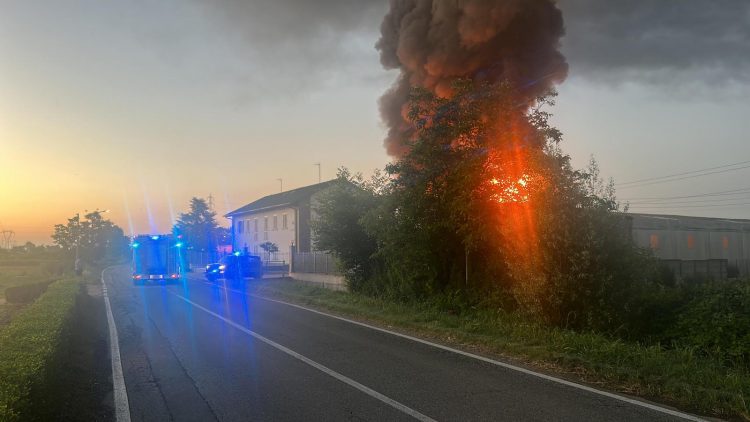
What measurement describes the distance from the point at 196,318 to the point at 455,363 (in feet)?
26.9

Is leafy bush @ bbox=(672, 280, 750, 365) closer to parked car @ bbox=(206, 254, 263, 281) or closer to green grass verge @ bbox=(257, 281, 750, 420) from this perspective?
green grass verge @ bbox=(257, 281, 750, 420)

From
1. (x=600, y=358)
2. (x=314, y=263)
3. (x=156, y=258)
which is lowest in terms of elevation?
(x=600, y=358)

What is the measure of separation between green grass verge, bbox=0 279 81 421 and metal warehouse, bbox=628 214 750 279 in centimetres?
2062

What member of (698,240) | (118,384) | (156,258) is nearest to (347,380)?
(118,384)

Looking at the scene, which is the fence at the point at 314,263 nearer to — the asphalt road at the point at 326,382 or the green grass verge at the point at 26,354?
the asphalt road at the point at 326,382

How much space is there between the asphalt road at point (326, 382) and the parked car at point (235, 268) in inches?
870

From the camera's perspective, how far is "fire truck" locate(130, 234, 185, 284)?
2742cm

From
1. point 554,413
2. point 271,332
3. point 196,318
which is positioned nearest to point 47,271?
point 196,318

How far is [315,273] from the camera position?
27.4 m

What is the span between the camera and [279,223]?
47844 mm

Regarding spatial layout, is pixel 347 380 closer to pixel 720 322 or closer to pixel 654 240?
pixel 720 322

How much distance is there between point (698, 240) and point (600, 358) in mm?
24818

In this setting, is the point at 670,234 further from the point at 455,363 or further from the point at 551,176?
the point at 455,363

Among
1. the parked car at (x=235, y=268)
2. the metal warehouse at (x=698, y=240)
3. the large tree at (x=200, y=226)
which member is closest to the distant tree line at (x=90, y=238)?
the large tree at (x=200, y=226)
